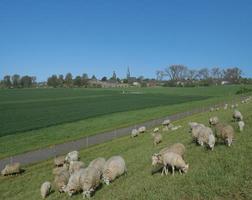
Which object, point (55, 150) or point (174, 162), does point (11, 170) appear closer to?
point (55, 150)

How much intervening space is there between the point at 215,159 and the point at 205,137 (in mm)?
3224

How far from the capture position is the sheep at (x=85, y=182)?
1502cm

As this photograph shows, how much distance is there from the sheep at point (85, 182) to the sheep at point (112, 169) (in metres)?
0.65

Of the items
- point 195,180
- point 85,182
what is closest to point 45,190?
point 85,182

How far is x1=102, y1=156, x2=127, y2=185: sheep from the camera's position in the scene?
16.4 meters

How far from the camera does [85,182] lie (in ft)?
49.6

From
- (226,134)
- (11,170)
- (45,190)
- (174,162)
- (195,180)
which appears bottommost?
(11,170)

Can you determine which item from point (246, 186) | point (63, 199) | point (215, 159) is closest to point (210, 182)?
point (246, 186)

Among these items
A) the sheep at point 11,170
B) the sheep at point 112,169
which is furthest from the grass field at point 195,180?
the sheep at point 11,170

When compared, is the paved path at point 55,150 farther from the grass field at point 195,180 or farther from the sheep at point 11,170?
the grass field at point 195,180

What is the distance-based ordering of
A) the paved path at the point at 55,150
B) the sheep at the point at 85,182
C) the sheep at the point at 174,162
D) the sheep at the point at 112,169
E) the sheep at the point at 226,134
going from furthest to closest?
1. the paved path at the point at 55,150
2. the sheep at the point at 226,134
3. the sheep at the point at 112,169
4. the sheep at the point at 85,182
5. the sheep at the point at 174,162

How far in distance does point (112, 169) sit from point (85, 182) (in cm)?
193

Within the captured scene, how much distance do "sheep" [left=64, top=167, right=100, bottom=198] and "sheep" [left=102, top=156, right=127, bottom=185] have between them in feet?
2.12

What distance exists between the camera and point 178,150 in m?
16.6
